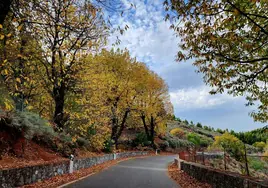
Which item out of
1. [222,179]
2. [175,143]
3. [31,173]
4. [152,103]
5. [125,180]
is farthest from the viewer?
[175,143]

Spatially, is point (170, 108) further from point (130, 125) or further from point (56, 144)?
point (56, 144)

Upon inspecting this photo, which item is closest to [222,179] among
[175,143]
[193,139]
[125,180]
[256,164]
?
[125,180]

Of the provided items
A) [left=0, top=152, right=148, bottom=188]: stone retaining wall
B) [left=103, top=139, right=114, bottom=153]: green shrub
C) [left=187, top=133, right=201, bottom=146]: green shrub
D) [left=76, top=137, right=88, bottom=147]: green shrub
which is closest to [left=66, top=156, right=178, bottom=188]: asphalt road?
[left=0, top=152, right=148, bottom=188]: stone retaining wall

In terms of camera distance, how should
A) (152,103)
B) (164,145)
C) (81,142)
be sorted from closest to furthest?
(81,142) → (152,103) → (164,145)

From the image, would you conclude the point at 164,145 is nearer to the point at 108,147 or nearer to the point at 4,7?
the point at 108,147

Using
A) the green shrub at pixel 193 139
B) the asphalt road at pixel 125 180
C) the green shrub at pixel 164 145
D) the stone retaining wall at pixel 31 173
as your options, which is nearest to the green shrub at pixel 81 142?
the stone retaining wall at pixel 31 173

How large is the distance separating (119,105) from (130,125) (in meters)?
10.5

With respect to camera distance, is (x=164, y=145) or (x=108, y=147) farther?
(x=164, y=145)

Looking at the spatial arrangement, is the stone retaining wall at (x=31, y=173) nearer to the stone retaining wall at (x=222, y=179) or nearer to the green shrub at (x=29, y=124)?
the green shrub at (x=29, y=124)

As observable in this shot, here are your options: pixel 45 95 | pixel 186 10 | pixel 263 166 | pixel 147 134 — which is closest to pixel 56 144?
pixel 45 95

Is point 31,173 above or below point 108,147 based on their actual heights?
below

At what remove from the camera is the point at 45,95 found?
1783 centimetres

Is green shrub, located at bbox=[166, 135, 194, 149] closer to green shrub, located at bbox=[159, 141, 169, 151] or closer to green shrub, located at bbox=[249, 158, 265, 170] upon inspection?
green shrub, located at bbox=[159, 141, 169, 151]

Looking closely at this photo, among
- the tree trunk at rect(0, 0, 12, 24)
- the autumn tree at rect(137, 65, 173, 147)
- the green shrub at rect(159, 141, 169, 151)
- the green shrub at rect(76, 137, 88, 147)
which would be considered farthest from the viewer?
the green shrub at rect(159, 141, 169, 151)
